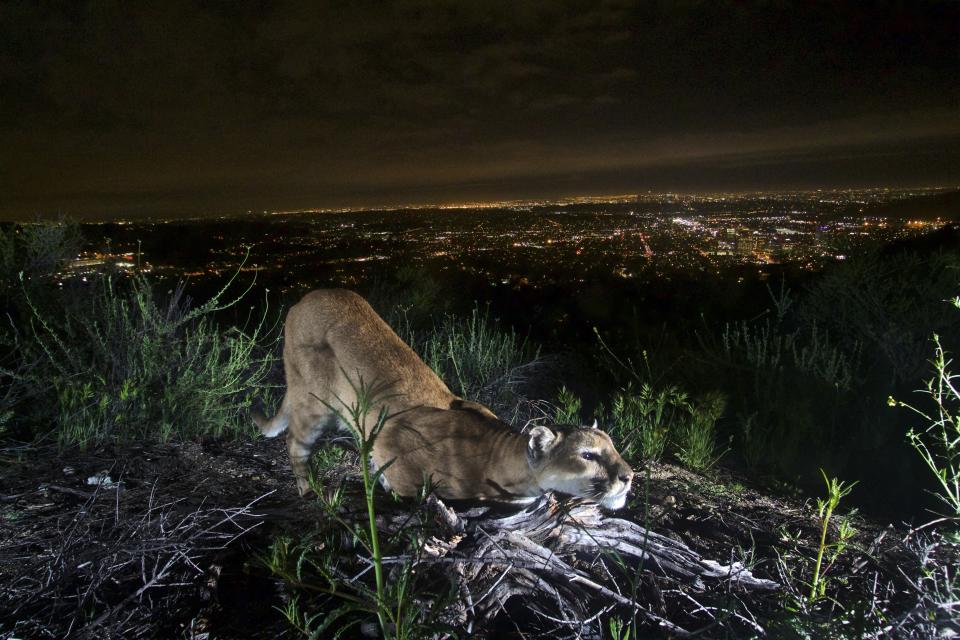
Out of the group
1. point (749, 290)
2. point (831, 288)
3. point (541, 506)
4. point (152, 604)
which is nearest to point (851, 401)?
point (831, 288)

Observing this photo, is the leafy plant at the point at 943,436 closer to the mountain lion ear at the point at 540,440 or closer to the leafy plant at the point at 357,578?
the mountain lion ear at the point at 540,440

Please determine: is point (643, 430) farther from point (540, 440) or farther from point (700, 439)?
point (540, 440)

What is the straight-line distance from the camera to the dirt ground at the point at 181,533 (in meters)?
2.18

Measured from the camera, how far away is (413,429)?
3.55 metres

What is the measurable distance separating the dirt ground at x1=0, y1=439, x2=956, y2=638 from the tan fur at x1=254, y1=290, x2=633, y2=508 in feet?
1.10

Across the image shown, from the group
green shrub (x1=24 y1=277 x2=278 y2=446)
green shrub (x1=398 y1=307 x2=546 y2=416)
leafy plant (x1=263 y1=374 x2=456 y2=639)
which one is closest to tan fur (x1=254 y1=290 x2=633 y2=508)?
green shrub (x1=24 y1=277 x2=278 y2=446)

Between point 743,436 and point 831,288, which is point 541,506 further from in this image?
point 831,288

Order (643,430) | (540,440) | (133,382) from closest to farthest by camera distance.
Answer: (540,440), (643,430), (133,382)

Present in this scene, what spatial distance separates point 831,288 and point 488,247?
1120 centimetres

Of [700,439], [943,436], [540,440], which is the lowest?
[700,439]

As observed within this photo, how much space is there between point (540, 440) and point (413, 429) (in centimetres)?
88

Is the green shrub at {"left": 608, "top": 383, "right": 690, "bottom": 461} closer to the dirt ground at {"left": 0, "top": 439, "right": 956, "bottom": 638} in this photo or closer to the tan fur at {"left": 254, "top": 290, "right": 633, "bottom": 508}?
the dirt ground at {"left": 0, "top": 439, "right": 956, "bottom": 638}

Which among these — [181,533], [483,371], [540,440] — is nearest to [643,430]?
[540,440]

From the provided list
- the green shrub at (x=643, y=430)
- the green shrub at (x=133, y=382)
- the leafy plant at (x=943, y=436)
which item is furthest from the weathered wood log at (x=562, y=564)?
the green shrub at (x=133, y=382)
